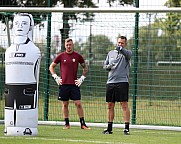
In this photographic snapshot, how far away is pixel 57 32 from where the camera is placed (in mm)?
17297

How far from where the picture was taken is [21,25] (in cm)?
1223

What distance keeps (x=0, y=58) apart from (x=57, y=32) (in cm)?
164

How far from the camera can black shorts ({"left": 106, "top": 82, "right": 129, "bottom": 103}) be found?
1347 cm

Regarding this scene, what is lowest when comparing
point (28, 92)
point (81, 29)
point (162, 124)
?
point (162, 124)

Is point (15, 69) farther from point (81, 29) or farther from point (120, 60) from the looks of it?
point (81, 29)

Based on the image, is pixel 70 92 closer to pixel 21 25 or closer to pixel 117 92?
pixel 117 92

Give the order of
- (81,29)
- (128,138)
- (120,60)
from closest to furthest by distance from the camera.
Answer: (128,138)
(120,60)
(81,29)

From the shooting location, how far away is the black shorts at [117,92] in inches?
530

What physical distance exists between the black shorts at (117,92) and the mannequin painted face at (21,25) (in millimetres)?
2225

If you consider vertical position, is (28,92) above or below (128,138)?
above

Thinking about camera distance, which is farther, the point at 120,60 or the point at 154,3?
the point at 154,3

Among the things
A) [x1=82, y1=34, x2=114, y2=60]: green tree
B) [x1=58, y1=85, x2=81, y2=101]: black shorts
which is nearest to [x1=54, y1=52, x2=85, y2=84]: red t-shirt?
[x1=58, y1=85, x2=81, y2=101]: black shorts

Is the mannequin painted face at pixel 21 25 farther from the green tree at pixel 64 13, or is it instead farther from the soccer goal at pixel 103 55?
the green tree at pixel 64 13

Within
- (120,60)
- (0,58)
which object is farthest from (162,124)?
(0,58)
